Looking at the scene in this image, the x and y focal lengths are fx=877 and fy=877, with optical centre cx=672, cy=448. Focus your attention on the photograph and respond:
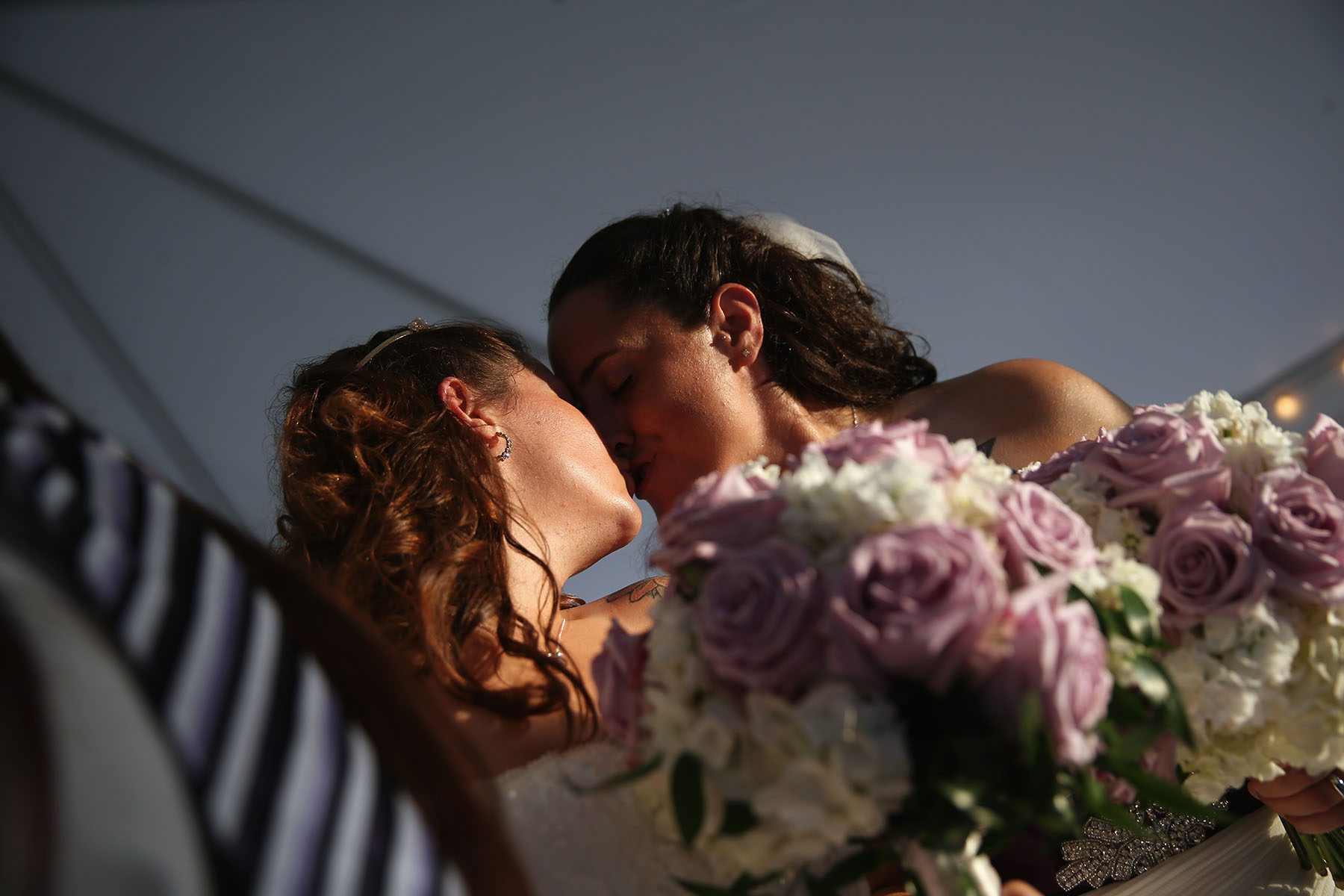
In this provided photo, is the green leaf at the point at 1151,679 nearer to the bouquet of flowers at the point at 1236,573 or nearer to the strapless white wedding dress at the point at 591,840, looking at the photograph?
the bouquet of flowers at the point at 1236,573

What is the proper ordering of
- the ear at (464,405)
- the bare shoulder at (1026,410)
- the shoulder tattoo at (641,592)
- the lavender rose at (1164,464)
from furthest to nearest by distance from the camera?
the bare shoulder at (1026,410)
the shoulder tattoo at (641,592)
the ear at (464,405)
the lavender rose at (1164,464)

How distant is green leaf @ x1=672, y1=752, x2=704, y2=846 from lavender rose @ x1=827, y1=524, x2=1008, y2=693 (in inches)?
7.1

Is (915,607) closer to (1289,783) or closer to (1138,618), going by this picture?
(1138,618)

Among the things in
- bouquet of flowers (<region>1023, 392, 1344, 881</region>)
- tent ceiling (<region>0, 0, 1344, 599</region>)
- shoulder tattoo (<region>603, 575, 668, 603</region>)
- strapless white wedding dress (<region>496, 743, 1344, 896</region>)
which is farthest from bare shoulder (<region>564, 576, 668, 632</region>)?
tent ceiling (<region>0, 0, 1344, 599</region>)

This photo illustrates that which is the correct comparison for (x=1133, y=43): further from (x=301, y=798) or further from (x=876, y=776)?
(x=301, y=798)

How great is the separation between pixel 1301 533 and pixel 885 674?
0.76m

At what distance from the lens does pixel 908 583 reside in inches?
31.6

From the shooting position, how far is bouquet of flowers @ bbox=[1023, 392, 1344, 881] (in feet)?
3.78

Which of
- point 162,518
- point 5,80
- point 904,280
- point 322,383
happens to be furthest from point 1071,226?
point 5,80

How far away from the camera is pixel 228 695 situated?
0.66 metres

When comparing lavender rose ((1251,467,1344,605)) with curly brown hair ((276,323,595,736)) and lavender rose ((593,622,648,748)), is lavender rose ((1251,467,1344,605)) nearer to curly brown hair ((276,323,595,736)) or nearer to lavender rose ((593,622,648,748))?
lavender rose ((593,622,648,748))

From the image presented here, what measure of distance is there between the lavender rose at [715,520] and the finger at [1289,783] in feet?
3.68

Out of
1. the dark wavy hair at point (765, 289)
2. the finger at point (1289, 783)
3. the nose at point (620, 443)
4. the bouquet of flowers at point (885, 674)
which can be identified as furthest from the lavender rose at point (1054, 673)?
the dark wavy hair at point (765, 289)

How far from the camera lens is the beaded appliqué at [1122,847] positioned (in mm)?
1703
